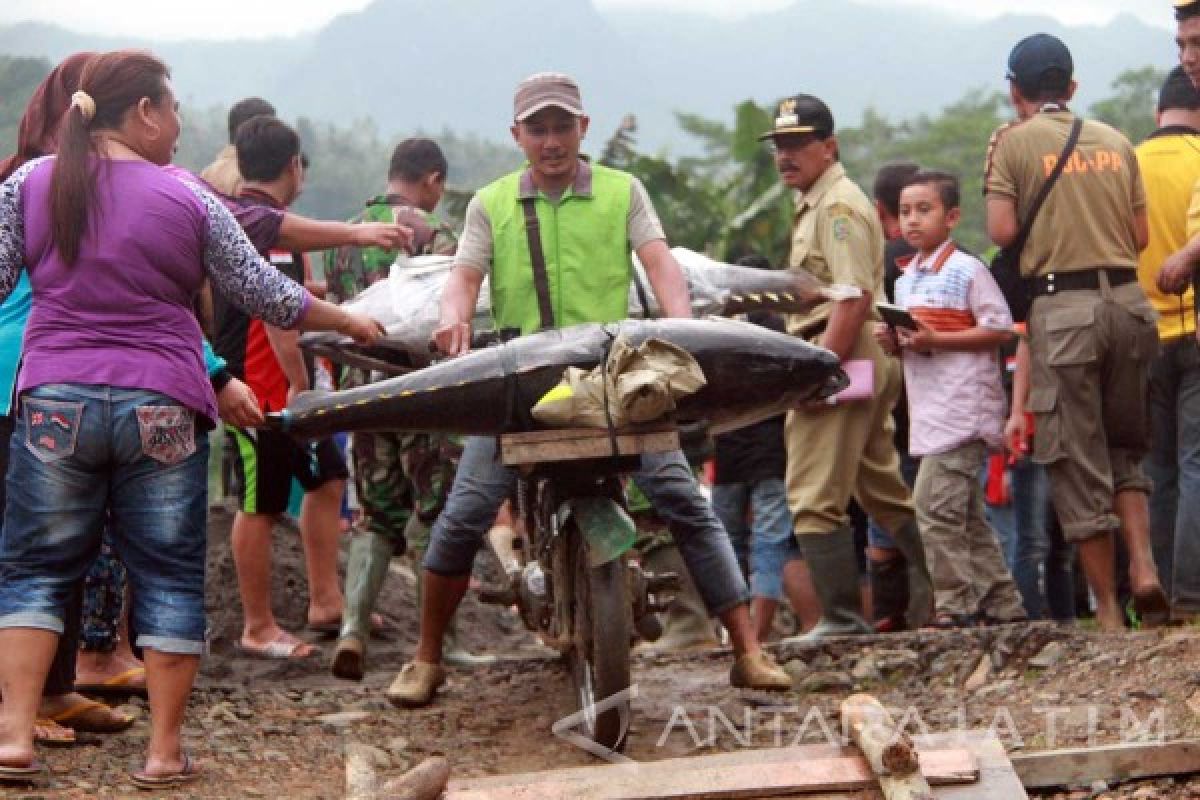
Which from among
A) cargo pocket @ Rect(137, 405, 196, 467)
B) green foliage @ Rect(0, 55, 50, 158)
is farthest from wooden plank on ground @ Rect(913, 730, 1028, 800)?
green foliage @ Rect(0, 55, 50, 158)

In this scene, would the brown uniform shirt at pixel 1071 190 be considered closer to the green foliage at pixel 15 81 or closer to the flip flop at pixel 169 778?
the flip flop at pixel 169 778

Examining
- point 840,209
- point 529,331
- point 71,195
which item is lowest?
point 529,331

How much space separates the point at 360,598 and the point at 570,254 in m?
2.10

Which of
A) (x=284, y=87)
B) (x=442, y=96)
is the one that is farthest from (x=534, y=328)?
(x=442, y=96)

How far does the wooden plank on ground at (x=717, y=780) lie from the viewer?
431cm

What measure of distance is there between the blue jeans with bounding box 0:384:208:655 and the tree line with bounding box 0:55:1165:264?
1662cm

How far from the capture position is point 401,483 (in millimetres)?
7773

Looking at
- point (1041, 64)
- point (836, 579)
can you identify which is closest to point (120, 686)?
point (836, 579)

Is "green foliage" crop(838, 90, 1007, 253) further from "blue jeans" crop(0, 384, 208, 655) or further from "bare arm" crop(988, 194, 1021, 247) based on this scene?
"blue jeans" crop(0, 384, 208, 655)

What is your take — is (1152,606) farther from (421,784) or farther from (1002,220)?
(421,784)

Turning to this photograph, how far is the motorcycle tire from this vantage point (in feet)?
17.8

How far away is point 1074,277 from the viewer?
7.22 meters

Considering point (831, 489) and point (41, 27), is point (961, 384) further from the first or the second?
point (41, 27)

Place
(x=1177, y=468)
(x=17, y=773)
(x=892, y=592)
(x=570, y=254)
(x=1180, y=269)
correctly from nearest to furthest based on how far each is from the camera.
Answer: (x=17, y=773)
(x=570, y=254)
(x=1180, y=269)
(x=1177, y=468)
(x=892, y=592)
